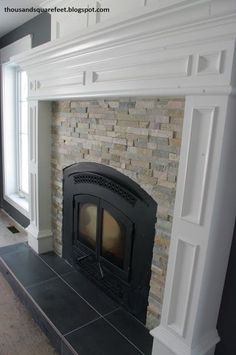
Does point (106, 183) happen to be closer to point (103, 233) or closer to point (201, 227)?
point (103, 233)

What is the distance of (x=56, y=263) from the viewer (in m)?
2.43

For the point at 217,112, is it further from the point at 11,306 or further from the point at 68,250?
the point at 11,306

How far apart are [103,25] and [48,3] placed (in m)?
0.99

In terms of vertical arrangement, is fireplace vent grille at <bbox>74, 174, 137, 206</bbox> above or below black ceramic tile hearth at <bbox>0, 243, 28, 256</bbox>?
above

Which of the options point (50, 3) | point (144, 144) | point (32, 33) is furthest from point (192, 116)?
point (32, 33)

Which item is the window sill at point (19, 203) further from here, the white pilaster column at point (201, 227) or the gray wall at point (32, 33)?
the white pilaster column at point (201, 227)

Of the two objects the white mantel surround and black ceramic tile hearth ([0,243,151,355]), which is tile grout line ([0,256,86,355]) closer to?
black ceramic tile hearth ([0,243,151,355])

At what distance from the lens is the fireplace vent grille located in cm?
173

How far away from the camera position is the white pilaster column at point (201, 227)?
112 cm

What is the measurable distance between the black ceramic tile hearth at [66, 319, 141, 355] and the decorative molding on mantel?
1.42 meters

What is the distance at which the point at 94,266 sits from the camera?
2.13 m

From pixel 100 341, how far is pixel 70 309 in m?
0.35

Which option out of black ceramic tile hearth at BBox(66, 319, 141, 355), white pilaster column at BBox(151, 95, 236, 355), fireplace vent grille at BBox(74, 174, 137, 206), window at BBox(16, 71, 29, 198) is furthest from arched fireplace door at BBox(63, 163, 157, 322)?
window at BBox(16, 71, 29, 198)

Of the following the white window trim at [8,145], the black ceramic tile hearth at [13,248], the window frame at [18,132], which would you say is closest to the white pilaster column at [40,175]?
the black ceramic tile hearth at [13,248]
